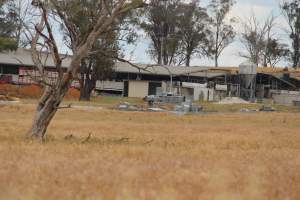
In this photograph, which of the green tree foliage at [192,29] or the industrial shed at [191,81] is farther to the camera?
the green tree foliage at [192,29]

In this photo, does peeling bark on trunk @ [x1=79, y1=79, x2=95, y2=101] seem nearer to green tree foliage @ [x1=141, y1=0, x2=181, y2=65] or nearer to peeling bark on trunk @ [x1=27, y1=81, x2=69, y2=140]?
green tree foliage @ [x1=141, y1=0, x2=181, y2=65]

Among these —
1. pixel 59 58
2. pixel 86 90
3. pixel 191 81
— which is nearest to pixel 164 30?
pixel 191 81

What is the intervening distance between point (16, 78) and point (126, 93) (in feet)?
46.1

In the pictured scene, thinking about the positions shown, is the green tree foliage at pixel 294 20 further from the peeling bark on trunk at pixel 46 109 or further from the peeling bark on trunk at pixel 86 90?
the peeling bark on trunk at pixel 46 109

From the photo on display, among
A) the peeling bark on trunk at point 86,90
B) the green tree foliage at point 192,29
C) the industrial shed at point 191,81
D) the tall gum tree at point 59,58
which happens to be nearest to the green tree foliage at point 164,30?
the green tree foliage at point 192,29

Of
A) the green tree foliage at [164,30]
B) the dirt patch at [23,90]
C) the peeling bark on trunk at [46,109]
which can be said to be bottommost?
the dirt patch at [23,90]

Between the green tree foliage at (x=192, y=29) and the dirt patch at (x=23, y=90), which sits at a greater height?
the green tree foliage at (x=192, y=29)

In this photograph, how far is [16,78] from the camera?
84938mm

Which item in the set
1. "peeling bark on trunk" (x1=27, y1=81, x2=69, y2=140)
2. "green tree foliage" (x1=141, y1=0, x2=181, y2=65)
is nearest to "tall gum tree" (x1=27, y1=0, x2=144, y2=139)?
"peeling bark on trunk" (x1=27, y1=81, x2=69, y2=140)

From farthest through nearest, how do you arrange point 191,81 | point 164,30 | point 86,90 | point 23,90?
point 164,30, point 191,81, point 86,90, point 23,90

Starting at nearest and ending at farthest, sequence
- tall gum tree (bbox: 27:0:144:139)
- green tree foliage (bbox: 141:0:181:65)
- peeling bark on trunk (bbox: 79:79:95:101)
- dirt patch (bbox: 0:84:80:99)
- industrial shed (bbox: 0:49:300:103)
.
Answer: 1. tall gum tree (bbox: 27:0:144:139)
2. dirt patch (bbox: 0:84:80:99)
3. peeling bark on trunk (bbox: 79:79:95:101)
4. industrial shed (bbox: 0:49:300:103)
5. green tree foliage (bbox: 141:0:181:65)

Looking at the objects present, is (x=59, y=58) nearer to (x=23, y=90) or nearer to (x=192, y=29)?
(x=23, y=90)

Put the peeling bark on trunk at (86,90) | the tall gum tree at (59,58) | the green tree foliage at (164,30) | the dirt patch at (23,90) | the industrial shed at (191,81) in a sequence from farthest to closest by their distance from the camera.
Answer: the green tree foliage at (164,30)
the industrial shed at (191,81)
the peeling bark on trunk at (86,90)
the dirt patch at (23,90)
the tall gum tree at (59,58)

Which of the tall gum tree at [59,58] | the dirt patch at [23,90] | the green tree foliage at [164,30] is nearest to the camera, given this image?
the tall gum tree at [59,58]
